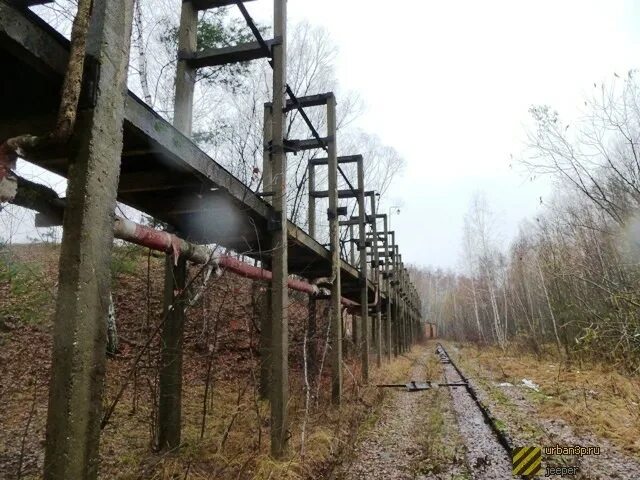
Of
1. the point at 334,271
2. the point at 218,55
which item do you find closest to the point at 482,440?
the point at 334,271

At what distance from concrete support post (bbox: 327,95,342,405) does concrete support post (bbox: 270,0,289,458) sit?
273 cm

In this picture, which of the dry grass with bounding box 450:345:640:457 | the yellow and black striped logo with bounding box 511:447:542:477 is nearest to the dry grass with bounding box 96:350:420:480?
the yellow and black striped logo with bounding box 511:447:542:477

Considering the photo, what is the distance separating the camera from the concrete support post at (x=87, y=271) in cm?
206

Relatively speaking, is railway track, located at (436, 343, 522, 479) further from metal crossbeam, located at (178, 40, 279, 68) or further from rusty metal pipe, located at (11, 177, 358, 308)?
metal crossbeam, located at (178, 40, 279, 68)

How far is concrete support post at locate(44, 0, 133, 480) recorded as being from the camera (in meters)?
2.06

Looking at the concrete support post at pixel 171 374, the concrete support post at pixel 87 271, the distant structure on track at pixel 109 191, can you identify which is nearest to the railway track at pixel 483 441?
the distant structure on track at pixel 109 191

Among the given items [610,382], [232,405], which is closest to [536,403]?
[610,382]

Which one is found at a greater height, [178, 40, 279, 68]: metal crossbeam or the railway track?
[178, 40, 279, 68]: metal crossbeam

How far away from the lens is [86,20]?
2330 mm

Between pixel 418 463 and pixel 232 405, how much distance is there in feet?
12.2

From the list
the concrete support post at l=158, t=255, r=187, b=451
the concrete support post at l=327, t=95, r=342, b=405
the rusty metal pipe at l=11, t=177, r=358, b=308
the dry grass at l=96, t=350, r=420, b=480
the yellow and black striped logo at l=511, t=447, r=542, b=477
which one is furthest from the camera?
the concrete support post at l=327, t=95, r=342, b=405

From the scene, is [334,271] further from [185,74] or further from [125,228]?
[125,228]

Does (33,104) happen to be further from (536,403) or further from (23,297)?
(23,297)

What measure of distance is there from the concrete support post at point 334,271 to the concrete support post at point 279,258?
2.73 meters
